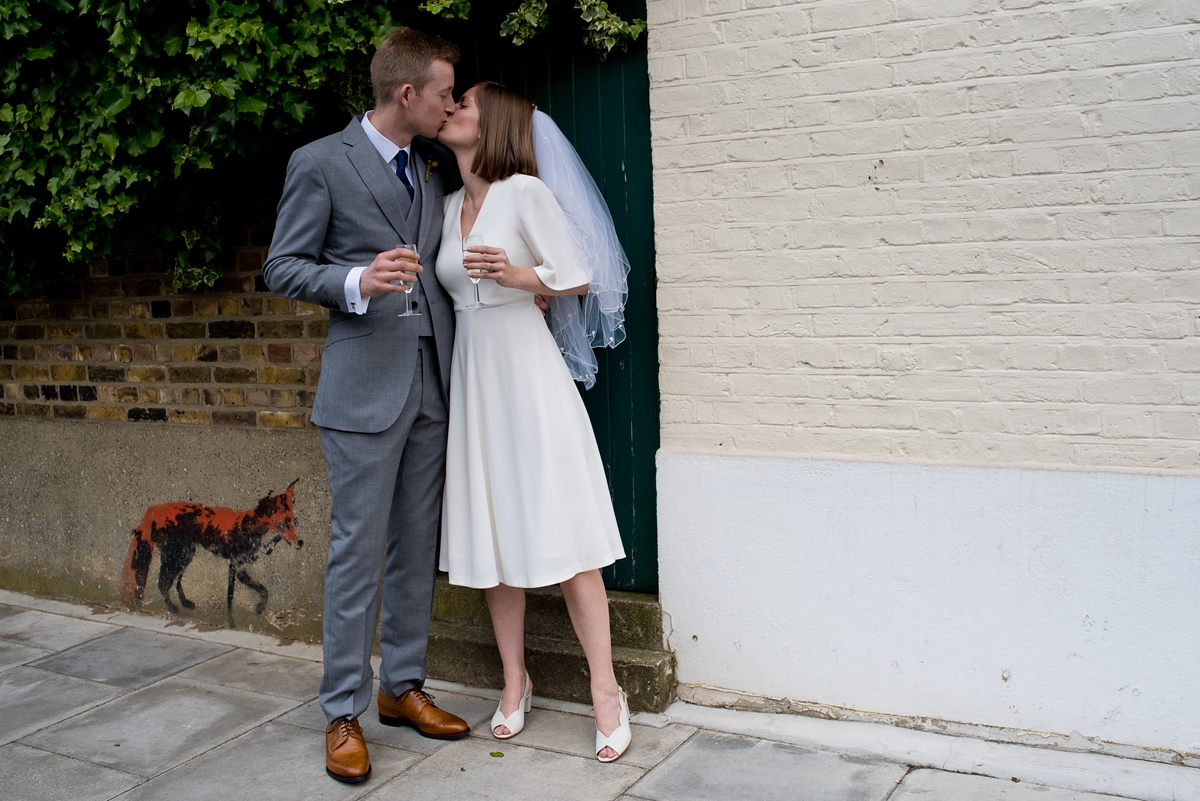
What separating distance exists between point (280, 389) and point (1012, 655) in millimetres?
2966

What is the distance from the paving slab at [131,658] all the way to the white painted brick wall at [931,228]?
2.28m

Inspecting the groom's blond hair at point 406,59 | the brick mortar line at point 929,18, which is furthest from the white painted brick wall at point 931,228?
the groom's blond hair at point 406,59

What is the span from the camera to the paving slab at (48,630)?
4.54 m

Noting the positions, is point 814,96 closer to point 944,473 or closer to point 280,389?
point 944,473

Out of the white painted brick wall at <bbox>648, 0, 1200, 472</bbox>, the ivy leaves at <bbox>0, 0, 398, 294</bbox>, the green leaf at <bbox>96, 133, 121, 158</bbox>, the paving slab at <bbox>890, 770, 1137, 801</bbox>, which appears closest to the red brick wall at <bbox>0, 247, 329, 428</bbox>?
the ivy leaves at <bbox>0, 0, 398, 294</bbox>

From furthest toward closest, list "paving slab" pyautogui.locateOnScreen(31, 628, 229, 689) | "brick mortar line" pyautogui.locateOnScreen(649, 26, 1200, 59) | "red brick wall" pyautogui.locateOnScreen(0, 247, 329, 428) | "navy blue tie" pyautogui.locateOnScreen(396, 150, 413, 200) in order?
"red brick wall" pyautogui.locateOnScreen(0, 247, 329, 428) < "paving slab" pyautogui.locateOnScreen(31, 628, 229, 689) < "navy blue tie" pyautogui.locateOnScreen(396, 150, 413, 200) < "brick mortar line" pyautogui.locateOnScreen(649, 26, 1200, 59)

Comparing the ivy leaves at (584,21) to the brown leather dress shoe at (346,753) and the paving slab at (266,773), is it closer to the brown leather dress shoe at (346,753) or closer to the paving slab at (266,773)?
the brown leather dress shoe at (346,753)

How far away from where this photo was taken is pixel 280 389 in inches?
170

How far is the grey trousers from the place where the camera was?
3209 millimetres

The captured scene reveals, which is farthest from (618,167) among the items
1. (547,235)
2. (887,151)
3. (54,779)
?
(54,779)

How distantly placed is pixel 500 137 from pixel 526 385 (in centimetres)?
78

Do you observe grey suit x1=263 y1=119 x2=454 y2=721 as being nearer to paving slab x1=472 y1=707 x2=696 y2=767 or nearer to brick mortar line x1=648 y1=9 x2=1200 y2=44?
paving slab x1=472 y1=707 x2=696 y2=767

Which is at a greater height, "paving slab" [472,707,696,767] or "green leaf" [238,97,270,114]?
"green leaf" [238,97,270,114]

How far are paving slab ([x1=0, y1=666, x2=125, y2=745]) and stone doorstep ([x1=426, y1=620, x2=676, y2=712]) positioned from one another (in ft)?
4.13
